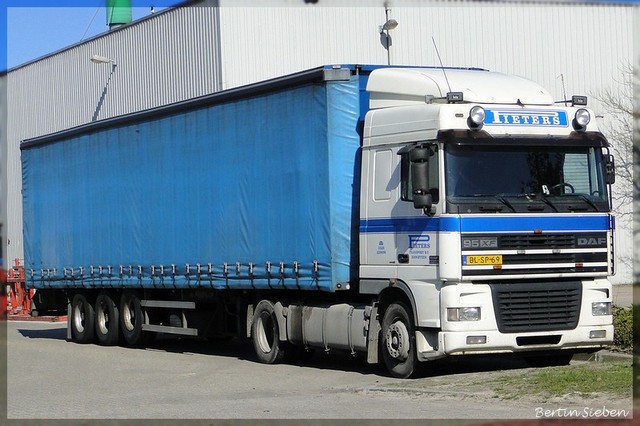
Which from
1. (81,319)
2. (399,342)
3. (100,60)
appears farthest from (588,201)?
(100,60)

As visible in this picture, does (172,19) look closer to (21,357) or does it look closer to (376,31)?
(376,31)

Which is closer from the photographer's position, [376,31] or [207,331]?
[207,331]

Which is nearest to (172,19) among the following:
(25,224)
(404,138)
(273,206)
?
(25,224)

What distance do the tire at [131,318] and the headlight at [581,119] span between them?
10031 mm

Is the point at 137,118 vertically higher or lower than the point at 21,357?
higher

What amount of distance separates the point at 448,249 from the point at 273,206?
13.0ft

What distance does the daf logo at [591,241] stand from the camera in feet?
49.0

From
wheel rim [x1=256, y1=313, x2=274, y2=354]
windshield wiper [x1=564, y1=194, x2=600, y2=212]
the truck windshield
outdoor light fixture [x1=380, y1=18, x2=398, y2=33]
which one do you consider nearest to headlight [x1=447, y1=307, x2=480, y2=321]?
the truck windshield

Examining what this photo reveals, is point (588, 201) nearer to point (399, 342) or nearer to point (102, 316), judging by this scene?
point (399, 342)

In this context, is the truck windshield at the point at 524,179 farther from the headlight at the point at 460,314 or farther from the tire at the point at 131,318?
the tire at the point at 131,318

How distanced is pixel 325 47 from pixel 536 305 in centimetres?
1915

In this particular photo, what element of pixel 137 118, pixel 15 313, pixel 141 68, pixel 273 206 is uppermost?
pixel 141 68

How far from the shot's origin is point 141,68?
36.0 metres

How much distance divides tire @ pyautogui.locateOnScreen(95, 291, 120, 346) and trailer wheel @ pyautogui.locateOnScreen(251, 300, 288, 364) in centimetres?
546
